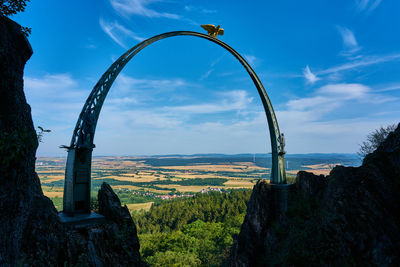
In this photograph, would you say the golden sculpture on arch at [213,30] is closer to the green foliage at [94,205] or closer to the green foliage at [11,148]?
the green foliage at [94,205]

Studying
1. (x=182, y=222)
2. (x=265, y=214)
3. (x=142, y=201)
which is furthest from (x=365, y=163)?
(x=142, y=201)

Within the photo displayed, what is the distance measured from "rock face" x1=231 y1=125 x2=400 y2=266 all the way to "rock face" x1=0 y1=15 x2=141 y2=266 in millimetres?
7222

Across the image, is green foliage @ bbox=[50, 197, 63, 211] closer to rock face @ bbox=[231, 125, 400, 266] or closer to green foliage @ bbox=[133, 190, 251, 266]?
green foliage @ bbox=[133, 190, 251, 266]

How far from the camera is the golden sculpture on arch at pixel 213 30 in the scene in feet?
46.5

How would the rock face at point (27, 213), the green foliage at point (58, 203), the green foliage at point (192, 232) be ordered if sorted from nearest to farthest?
the rock face at point (27, 213)
the green foliage at point (192, 232)
the green foliage at point (58, 203)

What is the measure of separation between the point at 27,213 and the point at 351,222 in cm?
1054

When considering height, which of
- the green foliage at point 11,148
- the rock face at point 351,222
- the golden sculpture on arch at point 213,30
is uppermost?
the golden sculpture on arch at point 213,30

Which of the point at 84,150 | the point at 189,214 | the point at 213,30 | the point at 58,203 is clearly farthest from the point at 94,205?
the point at 58,203

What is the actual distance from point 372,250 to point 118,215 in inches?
371

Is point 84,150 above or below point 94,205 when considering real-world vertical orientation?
above

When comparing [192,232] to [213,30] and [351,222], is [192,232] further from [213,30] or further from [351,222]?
[351,222]

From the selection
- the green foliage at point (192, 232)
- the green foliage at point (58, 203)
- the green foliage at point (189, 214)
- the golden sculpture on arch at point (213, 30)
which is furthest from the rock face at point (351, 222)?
the green foliage at point (58, 203)

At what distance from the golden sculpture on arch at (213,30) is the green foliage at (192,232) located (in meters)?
29.8

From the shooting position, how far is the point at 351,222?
29.3 ft
